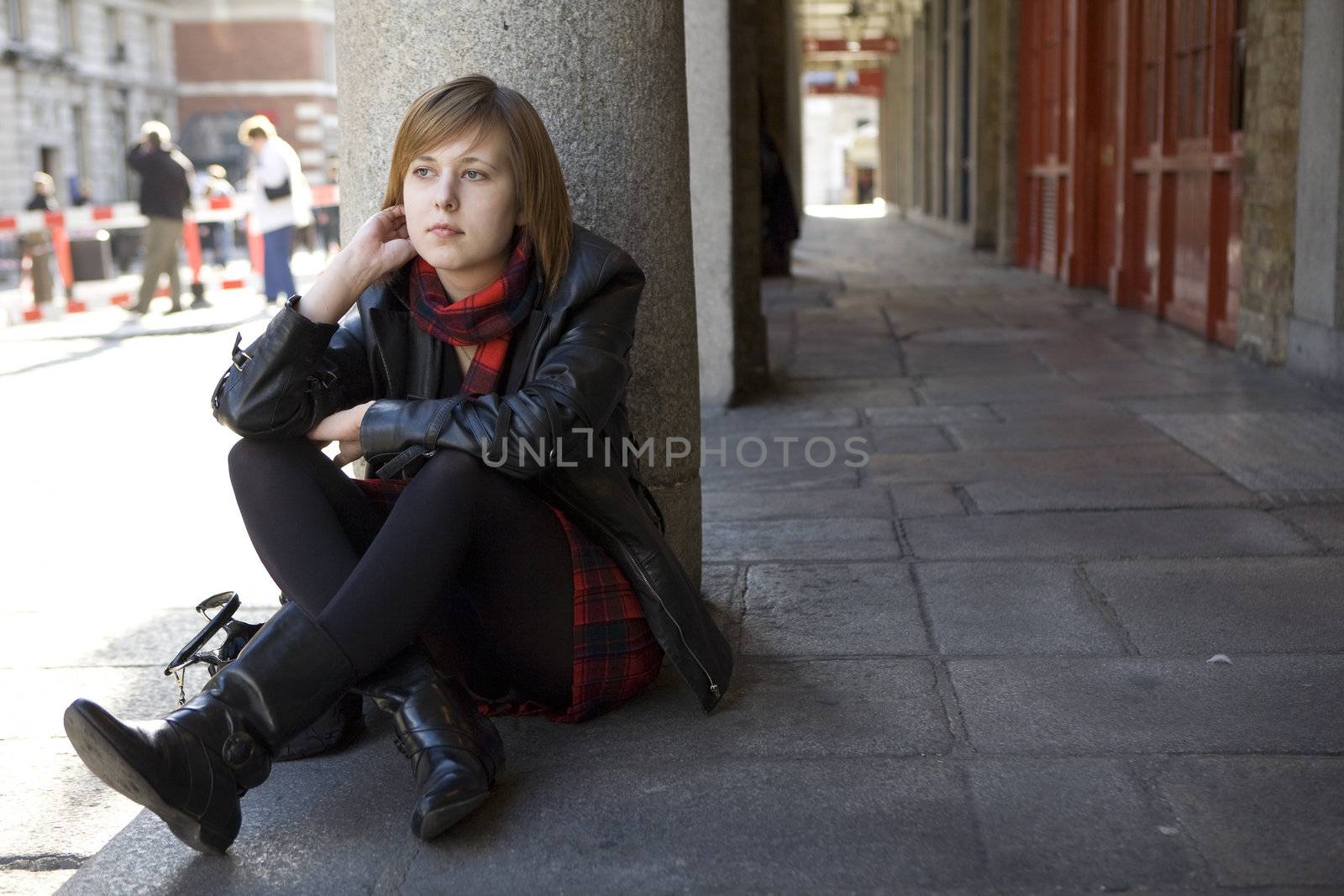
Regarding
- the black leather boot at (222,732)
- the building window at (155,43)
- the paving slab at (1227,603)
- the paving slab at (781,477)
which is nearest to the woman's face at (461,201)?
the black leather boot at (222,732)

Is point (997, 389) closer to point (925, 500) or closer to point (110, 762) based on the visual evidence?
point (925, 500)

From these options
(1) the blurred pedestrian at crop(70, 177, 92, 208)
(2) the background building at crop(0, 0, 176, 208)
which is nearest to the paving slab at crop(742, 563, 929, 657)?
(1) the blurred pedestrian at crop(70, 177, 92, 208)

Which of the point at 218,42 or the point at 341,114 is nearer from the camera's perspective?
the point at 341,114

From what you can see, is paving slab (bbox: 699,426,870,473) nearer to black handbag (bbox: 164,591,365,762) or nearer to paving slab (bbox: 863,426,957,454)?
paving slab (bbox: 863,426,957,454)

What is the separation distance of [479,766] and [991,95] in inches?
604


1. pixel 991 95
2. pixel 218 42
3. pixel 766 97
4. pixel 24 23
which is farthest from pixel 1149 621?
pixel 218 42

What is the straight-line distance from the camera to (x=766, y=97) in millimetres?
13648

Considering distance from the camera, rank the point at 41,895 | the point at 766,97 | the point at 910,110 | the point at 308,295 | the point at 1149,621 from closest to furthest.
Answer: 1. the point at 41,895
2. the point at 308,295
3. the point at 1149,621
4. the point at 766,97
5. the point at 910,110

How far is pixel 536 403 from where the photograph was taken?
8.35ft

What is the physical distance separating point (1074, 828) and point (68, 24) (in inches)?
1673

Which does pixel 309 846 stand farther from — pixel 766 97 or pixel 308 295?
pixel 766 97

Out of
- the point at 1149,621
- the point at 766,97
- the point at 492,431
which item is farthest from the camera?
the point at 766,97

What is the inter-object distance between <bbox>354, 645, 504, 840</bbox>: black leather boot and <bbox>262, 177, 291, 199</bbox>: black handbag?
10824 mm

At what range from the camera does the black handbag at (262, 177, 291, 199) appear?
12680 millimetres
